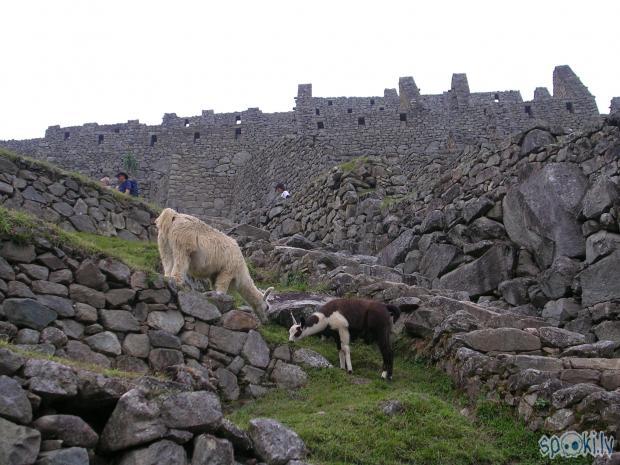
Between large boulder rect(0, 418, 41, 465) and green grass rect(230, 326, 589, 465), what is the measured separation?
2099mm

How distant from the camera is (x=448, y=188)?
1496cm

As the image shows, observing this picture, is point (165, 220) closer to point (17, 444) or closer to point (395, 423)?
point (395, 423)

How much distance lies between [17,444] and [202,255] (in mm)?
4740

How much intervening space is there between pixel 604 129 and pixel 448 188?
3589 millimetres

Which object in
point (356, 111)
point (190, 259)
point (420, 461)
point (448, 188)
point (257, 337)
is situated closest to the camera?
point (420, 461)

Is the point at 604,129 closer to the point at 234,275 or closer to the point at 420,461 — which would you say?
the point at 234,275

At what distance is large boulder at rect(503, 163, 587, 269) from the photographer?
11.6 metres

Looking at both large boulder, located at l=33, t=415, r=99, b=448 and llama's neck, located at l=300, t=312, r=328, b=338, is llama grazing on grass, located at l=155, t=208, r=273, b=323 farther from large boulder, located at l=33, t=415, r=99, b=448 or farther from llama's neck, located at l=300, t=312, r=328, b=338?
large boulder, located at l=33, t=415, r=99, b=448

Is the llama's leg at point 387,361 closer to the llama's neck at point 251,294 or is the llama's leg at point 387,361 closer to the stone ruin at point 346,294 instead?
the stone ruin at point 346,294

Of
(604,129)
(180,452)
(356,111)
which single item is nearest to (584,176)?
(604,129)

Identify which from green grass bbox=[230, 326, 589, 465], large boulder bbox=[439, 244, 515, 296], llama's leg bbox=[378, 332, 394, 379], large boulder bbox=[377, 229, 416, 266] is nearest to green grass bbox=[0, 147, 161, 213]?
large boulder bbox=[377, 229, 416, 266]

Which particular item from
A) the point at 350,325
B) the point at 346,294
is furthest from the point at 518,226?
the point at 350,325

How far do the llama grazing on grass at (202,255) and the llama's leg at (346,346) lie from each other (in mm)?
1495

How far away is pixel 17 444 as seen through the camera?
408 centimetres
